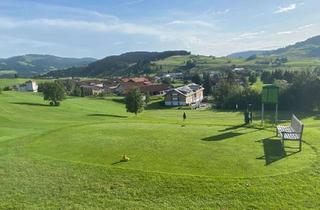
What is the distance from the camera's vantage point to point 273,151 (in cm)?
1781

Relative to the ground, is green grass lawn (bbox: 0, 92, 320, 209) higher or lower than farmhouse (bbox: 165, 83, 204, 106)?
higher

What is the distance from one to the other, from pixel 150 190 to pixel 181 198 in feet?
4.17

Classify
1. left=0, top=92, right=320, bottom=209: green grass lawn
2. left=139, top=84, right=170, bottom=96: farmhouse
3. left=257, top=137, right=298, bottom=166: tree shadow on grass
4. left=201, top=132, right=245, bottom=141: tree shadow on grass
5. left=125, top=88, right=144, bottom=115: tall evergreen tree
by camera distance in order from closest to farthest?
1. left=0, top=92, right=320, bottom=209: green grass lawn
2. left=257, top=137, right=298, bottom=166: tree shadow on grass
3. left=201, top=132, right=245, bottom=141: tree shadow on grass
4. left=125, top=88, right=144, bottom=115: tall evergreen tree
5. left=139, top=84, right=170, bottom=96: farmhouse

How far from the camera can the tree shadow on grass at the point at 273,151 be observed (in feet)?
54.4

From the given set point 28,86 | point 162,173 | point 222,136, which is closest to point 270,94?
point 222,136

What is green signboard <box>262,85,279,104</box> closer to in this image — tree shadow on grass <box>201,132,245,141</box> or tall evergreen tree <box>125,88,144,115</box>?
tree shadow on grass <box>201,132,245,141</box>

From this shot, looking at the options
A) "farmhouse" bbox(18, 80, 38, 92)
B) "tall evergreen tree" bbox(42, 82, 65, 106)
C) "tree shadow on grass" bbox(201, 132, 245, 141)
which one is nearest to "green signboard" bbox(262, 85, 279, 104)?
"tree shadow on grass" bbox(201, 132, 245, 141)

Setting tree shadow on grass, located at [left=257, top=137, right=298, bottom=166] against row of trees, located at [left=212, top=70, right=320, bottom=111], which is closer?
tree shadow on grass, located at [left=257, top=137, right=298, bottom=166]

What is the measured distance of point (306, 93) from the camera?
84.8 m

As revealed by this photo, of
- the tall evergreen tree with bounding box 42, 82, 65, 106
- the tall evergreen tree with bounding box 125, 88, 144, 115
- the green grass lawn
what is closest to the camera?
the green grass lawn

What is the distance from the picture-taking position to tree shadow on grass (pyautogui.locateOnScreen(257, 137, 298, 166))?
16594 mm

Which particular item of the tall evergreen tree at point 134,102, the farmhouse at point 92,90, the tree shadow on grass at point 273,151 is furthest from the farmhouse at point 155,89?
the tree shadow on grass at point 273,151

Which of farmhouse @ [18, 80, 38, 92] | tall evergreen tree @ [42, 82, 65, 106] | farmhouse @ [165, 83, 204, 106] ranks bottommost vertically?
farmhouse @ [165, 83, 204, 106]

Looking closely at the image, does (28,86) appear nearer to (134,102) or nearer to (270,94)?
(134,102)
